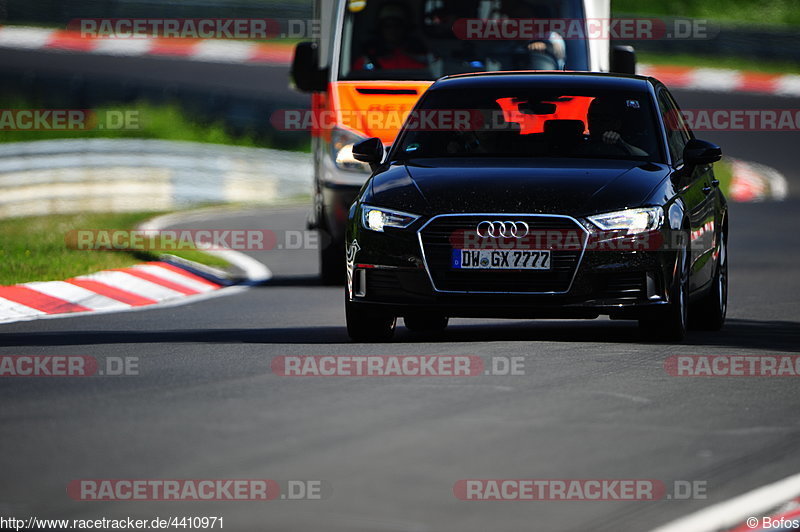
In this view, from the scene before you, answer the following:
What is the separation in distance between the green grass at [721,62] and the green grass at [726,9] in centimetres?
786

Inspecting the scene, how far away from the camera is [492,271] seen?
959cm

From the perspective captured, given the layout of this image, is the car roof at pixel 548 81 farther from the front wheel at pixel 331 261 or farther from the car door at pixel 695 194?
the front wheel at pixel 331 261

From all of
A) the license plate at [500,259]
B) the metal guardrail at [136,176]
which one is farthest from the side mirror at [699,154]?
the metal guardrail at [136,176]

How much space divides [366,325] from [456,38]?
17.9 feet

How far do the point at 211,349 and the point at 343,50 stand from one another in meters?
5.61

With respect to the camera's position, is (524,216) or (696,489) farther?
(524,216)

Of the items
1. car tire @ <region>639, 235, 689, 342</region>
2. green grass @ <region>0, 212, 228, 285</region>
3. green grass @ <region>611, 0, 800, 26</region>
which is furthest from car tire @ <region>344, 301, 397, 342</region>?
green grass @ <region>611, 0, 800, 26</region>

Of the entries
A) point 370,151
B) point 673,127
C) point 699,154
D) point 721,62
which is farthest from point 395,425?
point 721,62

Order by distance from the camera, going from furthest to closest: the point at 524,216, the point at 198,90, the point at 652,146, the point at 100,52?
the point at 100,52
the point at 198,90
the point at 652,146
the point at 524,216

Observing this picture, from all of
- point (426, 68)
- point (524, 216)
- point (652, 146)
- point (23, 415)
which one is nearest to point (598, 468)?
point (23, 415)

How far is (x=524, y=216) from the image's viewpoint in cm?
955

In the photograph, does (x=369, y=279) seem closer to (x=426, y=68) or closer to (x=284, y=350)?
(x=284, y=350)

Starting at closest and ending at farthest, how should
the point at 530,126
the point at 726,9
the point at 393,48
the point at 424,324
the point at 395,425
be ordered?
1. the point at 395,425
2. the point at 530,126
3. the point at 424,324
4. the point at 393,48
5. the point at 726,9

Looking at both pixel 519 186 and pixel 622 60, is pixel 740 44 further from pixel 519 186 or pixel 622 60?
pixel 519 186
